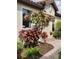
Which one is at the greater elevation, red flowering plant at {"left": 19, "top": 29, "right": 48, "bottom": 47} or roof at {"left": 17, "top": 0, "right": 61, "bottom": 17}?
roof at {"left": 17, "top": 0, "right": 61, "bottom": 17}

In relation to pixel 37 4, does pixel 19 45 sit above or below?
below

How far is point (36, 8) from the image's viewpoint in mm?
1404

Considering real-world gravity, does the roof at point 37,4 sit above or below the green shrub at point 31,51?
above

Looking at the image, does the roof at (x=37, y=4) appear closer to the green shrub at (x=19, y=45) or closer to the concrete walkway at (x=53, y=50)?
the concrete walkway at (x=53, y=50)

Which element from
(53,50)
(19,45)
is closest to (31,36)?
(19,45)

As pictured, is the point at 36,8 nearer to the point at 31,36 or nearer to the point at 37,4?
the point at 37,4

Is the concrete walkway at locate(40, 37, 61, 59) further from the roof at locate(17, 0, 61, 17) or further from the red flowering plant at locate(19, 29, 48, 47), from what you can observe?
the roof at locate(17, 0, 61, 17)

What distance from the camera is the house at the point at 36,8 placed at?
140cm

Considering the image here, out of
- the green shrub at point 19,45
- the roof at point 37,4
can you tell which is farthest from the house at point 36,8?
the green shrub at point 19,45

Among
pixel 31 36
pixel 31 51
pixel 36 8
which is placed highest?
pixel 36 8

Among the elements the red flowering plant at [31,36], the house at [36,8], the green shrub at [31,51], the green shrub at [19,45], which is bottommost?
the green shrub at [31,51]

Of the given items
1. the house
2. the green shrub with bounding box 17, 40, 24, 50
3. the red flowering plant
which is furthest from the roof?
the green shrub with bounding box 17, 40, 24, 50

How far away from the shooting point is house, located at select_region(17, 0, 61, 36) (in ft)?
4.58
